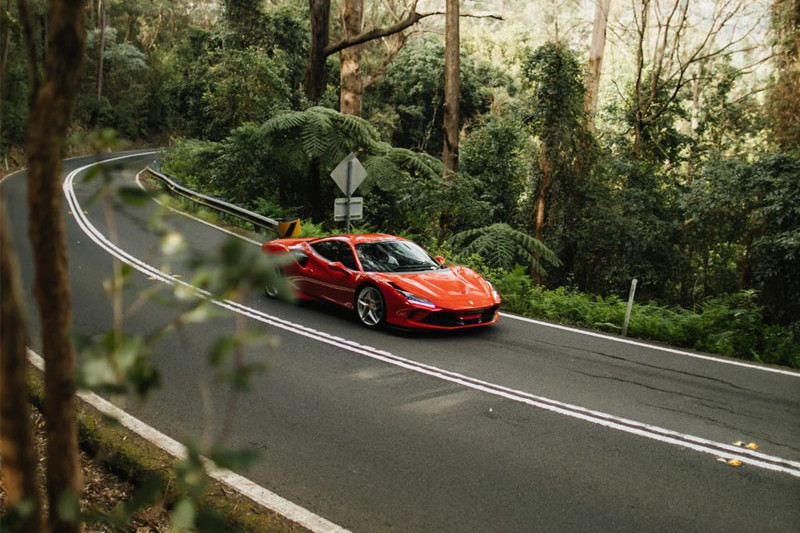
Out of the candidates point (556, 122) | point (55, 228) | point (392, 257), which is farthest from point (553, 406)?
point (556, 122)

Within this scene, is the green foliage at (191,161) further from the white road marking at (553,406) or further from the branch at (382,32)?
the white road marking at (553,406)

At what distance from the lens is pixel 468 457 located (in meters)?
5.95

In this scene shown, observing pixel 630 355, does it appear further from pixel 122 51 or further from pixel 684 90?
pixel 122 51

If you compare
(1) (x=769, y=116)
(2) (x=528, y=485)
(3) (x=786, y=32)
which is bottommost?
(2) (x=528, y=485)

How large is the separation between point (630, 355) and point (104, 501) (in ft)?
23.9

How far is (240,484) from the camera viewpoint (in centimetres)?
525

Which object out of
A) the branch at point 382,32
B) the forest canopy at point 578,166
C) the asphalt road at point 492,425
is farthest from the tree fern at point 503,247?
the branch at point 382,32

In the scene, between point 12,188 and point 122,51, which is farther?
point 122,51

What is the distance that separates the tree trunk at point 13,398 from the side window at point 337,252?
889cm

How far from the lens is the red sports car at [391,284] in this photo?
9664 millimetres

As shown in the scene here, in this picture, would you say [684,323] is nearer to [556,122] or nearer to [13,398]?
[556,122]

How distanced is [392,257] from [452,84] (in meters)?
10.4

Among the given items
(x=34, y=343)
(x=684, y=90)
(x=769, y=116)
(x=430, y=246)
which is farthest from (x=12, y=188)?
(x=684, y=90)

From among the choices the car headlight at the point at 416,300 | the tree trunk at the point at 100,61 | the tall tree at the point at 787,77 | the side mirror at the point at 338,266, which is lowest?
the car headlight at the point at 416,300
